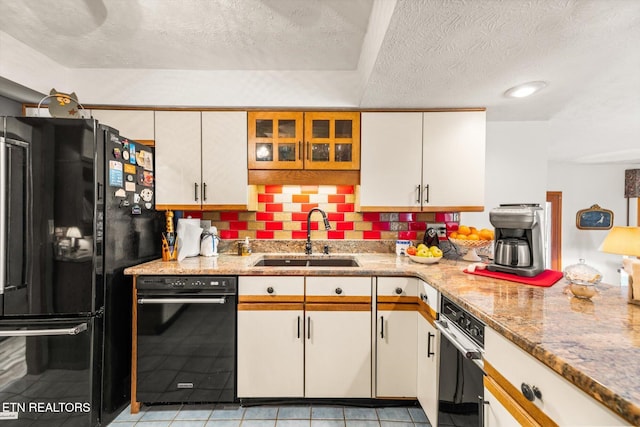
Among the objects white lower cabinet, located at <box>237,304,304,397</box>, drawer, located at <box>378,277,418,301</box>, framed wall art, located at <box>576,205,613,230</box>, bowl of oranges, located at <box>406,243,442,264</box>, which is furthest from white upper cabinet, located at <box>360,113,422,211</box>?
framed wall art, located at <box>576,205,613,230</box>

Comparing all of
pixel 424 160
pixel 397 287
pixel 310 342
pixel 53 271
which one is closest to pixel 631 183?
pixel 424 160

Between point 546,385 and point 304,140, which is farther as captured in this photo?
point 304,140

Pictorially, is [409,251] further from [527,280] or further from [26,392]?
[26,392]

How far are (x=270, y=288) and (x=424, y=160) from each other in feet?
4.83

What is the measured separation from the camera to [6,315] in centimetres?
159

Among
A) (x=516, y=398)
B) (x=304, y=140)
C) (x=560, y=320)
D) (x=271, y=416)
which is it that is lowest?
(x=271, y=416)

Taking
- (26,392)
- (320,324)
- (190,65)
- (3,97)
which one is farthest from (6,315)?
(190,65)

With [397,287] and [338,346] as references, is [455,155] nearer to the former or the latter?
[397,287]

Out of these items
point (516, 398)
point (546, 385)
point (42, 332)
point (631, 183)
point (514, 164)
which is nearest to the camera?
point (546, 385)

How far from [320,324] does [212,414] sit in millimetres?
886

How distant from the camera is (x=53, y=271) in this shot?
1620 millimetres

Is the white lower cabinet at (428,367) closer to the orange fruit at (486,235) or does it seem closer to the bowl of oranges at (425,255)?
the bowl of oranges at (425,255)

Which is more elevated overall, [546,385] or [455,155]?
[455,155]

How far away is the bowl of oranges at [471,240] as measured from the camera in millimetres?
2188
